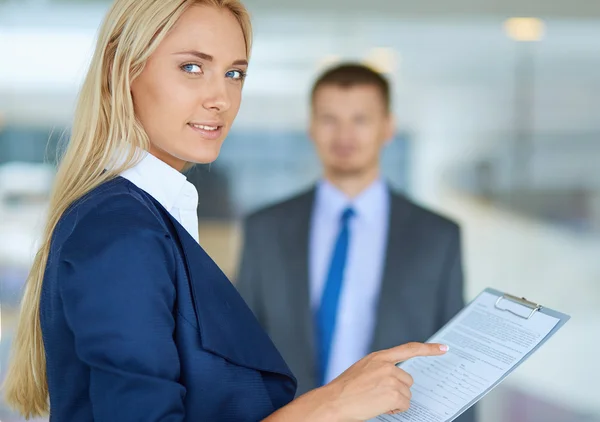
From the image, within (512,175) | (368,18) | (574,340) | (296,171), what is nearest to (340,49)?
(368,18)

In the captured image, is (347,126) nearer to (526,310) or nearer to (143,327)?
(526,310)

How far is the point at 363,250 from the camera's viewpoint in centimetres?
319

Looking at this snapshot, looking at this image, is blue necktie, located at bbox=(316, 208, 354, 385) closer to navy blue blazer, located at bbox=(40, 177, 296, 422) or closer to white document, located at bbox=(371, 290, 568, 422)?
white document, located at bbox=(371, 290, 568, 422)

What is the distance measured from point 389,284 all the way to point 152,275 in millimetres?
1966

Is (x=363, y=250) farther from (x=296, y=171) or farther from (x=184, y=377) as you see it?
(x=184, y=377)

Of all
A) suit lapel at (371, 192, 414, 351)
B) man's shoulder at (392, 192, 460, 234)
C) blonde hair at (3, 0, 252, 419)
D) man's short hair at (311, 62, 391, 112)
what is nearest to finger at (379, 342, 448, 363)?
blonde hair at (3, 0, 252, 419)

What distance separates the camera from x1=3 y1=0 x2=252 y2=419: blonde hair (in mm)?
1287

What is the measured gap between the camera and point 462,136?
15.0 ft

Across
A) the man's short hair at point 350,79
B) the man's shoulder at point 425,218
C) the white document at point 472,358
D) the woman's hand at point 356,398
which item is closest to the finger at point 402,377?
the woman's hand at point 356,398

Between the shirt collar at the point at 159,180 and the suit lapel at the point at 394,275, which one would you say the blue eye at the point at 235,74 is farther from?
the suit lapel at the point at 394,275

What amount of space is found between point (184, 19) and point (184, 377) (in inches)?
22.8

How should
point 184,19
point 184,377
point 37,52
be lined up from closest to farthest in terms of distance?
point 184,377, point 184,19, point 37,52

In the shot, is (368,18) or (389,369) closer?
(389,369)

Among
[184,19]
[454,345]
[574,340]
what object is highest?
[184,19]
